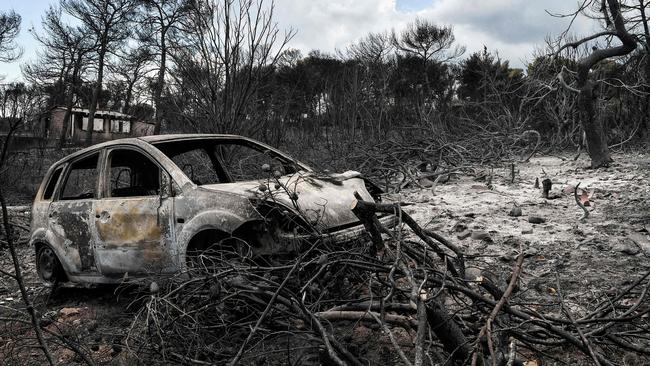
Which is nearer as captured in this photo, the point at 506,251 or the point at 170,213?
the point at 170,213

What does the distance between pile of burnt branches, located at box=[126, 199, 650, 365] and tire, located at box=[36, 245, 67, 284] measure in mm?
2460

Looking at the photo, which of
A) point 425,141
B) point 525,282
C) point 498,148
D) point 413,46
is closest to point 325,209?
point 525,282

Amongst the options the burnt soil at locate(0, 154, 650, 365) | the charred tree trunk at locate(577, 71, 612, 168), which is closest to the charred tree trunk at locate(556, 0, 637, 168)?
the charred tree trunk at locate(577, 71, 612, 168)

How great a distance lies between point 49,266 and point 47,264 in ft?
0.16

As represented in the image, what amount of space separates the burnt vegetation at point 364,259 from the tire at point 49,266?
0.83ft

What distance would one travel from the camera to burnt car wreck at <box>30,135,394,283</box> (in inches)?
163

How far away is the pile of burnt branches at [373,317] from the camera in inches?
104

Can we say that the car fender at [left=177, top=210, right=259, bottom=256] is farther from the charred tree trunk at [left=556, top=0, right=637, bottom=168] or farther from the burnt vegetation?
the charred tree trunk at [left=556, top=0, right=637, bottom=168]

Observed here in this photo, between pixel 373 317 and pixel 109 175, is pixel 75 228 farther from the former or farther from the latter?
pixel 373 317

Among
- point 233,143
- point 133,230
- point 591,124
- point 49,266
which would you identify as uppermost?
point 591,124

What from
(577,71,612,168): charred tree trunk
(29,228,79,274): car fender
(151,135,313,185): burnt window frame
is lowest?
(29,228,79,274): car fender

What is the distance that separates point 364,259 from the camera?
12.3ft

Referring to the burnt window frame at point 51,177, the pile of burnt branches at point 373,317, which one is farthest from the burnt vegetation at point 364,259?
the burnt window frame at point 51,177

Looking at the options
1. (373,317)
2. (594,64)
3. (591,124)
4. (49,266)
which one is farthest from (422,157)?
A: (373,317)
